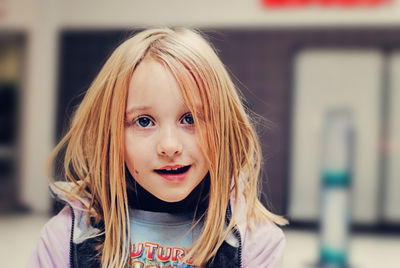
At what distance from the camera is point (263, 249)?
83cm

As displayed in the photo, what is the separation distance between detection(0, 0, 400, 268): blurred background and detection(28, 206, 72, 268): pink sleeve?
461cm

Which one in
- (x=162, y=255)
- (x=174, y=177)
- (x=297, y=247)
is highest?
(x=174, y=177)

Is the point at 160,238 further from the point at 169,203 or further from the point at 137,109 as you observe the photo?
the point at 137,109

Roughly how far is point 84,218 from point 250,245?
0.87 ft

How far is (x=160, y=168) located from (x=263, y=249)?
0.20 meters

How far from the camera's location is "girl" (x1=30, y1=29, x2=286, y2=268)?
31.6 inches

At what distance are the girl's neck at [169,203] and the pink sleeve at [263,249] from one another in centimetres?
10

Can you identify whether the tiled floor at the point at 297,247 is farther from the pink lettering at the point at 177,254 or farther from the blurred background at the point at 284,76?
the pink lettering at the point at 177,254

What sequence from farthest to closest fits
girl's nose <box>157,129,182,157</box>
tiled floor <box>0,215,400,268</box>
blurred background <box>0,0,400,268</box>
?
1. blurred background <box>0,0,400,268</box>
2. tiled floor <box>0,215,400,268</box>
3. girl's nose <box>157,129,182,157</box>

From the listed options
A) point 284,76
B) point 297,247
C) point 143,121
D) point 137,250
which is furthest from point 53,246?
point 284,76

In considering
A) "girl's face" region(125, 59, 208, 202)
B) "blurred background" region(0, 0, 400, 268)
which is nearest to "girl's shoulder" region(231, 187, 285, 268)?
"girl's face" region(125, 59, 208, 202)

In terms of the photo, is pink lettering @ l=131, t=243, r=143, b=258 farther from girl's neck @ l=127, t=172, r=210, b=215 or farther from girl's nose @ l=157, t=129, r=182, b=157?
girl's nose @ l=157, t=129, r=182, b=157

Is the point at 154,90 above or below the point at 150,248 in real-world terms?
above

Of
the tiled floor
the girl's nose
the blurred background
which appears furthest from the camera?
the blurred background
